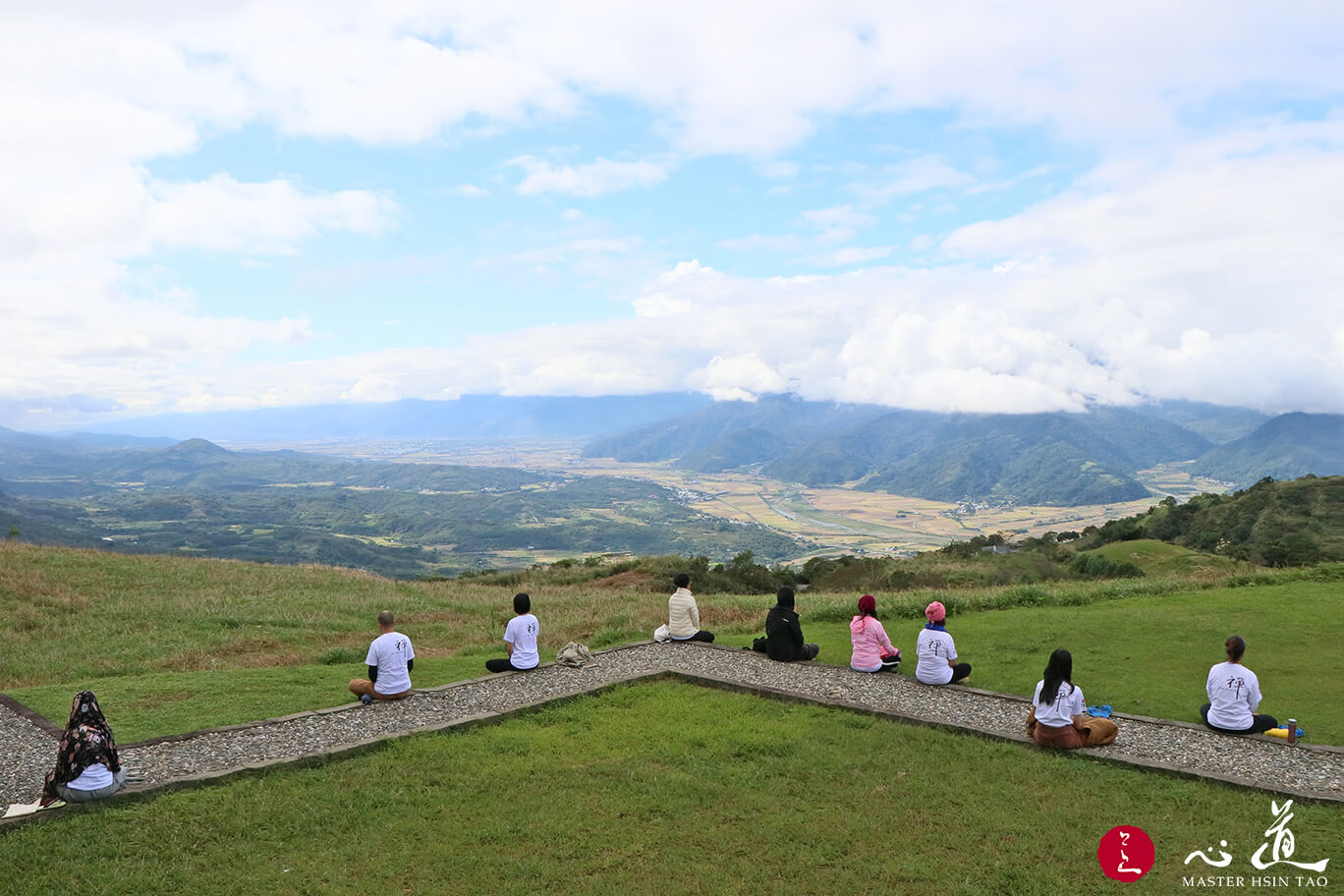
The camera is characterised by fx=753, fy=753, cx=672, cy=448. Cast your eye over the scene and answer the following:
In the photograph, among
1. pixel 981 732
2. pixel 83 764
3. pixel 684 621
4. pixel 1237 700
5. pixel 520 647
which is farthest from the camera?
pixel 684 621

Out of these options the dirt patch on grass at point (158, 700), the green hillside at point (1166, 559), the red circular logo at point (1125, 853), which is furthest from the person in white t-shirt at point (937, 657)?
the green hillside at point (1166, 559)

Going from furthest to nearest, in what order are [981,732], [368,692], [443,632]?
[443,632], [368,692], [981,732]

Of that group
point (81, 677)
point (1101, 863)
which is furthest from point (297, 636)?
point (1101, 863)

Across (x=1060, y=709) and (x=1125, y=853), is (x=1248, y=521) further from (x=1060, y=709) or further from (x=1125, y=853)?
(x=1125, y=853)

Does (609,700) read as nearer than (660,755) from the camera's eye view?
No

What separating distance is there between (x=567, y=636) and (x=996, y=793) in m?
12.5

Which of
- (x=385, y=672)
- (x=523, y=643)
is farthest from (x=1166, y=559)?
(x=385, y=672)

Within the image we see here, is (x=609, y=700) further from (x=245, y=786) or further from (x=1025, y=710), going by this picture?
(x=1025, y=710)

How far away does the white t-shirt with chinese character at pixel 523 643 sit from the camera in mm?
13953

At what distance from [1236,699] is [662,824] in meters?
8.11

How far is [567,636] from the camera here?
1914 cm

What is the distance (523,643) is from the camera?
1397cm

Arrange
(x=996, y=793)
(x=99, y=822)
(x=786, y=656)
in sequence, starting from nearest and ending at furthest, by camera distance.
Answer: (x=99, y=822), (x=996, y=793), (x=786, y=656)

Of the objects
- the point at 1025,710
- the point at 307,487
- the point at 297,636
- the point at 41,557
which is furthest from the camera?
the point at 307,487
